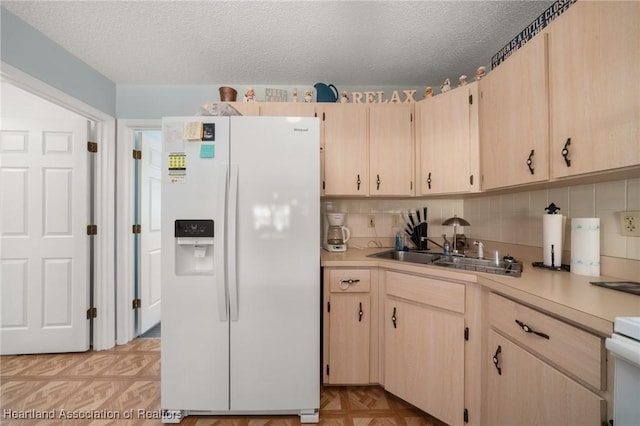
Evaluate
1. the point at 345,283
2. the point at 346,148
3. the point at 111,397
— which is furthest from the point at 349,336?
the point at 111,397

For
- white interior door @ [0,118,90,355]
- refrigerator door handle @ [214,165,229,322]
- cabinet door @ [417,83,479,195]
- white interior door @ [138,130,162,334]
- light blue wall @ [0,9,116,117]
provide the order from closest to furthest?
refrigerator door handle @ [214,165,229,322]
light blue wall @ [0,9,116,117]
cabinet door @ [417,83,479,195]
white interior door @ [0,118,90,355]
white interior door @ [138,130,162,334]

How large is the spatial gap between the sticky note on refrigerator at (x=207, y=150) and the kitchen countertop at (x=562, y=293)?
1.38 meters

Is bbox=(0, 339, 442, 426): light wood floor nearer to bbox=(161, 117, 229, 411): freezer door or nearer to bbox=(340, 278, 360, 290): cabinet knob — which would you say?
bbox=(161, 117, 229, 411): freezer door

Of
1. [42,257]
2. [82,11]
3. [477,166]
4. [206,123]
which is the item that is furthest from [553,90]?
[42,257]

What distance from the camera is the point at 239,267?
1390mm

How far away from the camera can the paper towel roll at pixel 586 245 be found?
43.4 inches

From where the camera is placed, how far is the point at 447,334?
1304mm

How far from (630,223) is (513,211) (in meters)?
0.62

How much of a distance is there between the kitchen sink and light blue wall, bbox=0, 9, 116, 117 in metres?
2.76

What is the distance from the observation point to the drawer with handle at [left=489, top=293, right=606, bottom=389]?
0.69 meters

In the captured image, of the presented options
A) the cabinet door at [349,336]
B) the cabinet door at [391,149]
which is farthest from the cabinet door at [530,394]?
the cabinet door at [391,149]

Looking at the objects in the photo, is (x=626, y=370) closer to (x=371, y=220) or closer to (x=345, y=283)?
(x=345, y=283)

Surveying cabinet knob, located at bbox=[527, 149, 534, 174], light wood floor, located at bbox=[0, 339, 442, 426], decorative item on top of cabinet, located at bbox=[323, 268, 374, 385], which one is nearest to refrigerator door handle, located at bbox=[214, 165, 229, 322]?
decorative item on top of cabinet, located at bbox=[323, 268, 374, 385]

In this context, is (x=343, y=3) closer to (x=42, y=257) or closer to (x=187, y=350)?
(x=187, y=350)
